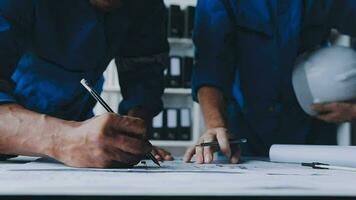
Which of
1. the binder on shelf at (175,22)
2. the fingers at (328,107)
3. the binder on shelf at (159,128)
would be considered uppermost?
the binder on shelf at (175,22)

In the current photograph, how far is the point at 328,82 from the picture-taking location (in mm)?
1271

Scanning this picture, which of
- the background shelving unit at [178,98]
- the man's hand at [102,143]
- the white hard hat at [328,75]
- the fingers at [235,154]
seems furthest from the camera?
the background shelving unit at [178,98]

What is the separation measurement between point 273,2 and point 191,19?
1236 mm

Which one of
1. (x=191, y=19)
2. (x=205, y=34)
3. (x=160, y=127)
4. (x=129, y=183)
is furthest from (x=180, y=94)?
(x=129, y=183)

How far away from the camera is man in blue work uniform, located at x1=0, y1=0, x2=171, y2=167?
0.83 meters

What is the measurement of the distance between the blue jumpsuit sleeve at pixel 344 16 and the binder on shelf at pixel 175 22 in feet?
4.00

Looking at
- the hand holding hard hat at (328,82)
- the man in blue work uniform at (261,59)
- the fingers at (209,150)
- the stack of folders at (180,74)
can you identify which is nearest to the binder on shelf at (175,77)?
the stack of folders at (180,74)

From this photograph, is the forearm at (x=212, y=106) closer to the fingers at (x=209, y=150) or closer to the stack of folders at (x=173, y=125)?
the fingers at (x=209, y=150)

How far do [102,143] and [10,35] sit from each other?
373 mm

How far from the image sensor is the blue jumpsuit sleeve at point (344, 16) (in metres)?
1.60

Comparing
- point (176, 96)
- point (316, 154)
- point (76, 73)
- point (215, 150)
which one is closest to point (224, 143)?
point (215, 150)

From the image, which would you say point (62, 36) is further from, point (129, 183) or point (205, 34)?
point (129, 183)

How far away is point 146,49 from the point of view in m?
1.49

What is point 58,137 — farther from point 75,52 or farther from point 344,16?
point 344,16
